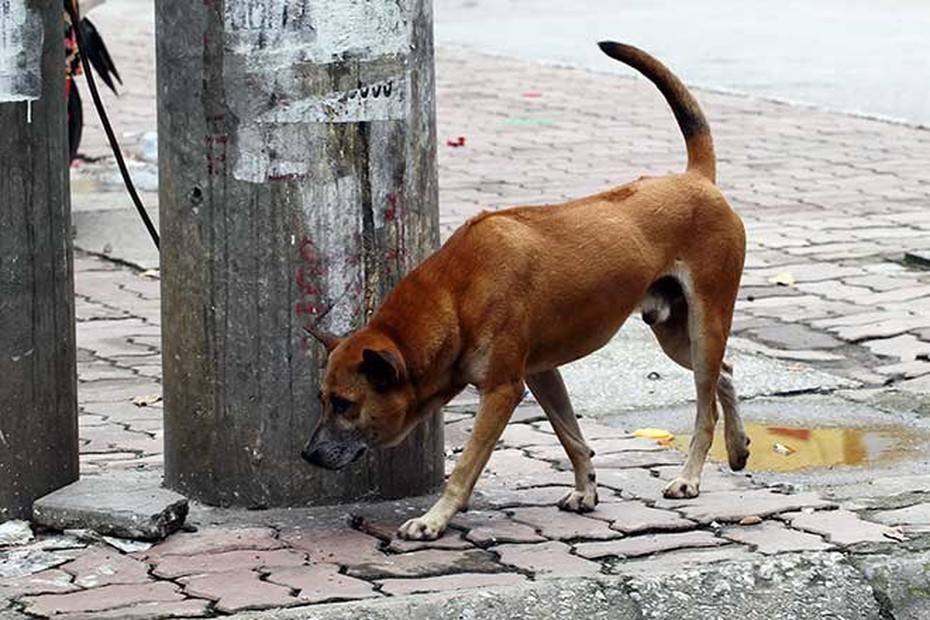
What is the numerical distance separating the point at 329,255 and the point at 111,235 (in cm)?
510

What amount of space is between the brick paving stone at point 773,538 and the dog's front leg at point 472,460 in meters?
→ 0.63

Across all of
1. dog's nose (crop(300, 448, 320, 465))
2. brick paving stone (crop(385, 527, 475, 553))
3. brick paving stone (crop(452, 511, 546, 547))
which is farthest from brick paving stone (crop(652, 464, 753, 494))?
dog's nose (crop(300, 448, 320, 465))

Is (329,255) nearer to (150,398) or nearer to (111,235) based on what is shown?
(150,398)

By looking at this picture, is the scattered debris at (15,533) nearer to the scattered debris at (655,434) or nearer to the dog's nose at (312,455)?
the dog's nose at (312,455)

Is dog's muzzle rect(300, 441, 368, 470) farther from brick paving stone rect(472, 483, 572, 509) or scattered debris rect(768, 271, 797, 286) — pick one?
scattered debris rect(768, 271, 797, 286)

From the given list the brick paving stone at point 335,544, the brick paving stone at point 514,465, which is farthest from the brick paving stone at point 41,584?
the brick paving stone at point 514,465

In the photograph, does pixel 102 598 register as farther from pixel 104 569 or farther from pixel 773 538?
pixel 773 538

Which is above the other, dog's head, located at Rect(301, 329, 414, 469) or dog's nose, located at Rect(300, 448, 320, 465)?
dog's head, located at Rect(301, 329, 414, 469)

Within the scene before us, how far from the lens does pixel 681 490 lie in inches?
213

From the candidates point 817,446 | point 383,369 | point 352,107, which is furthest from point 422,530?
point 817,446

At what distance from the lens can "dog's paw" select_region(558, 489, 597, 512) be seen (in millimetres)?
5312

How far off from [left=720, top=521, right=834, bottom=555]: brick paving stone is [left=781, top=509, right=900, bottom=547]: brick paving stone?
0.04 meters

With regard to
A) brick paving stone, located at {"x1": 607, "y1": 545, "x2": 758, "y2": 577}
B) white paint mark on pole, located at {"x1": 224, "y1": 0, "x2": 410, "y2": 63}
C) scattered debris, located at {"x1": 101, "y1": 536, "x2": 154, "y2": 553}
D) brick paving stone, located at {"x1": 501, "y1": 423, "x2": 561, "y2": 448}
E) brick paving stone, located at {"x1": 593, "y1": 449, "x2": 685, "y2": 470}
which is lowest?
brick paving stone, located at {"x1": 501, "y1": 423, "x2": 561, "y2": 448}

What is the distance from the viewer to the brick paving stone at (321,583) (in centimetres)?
458
